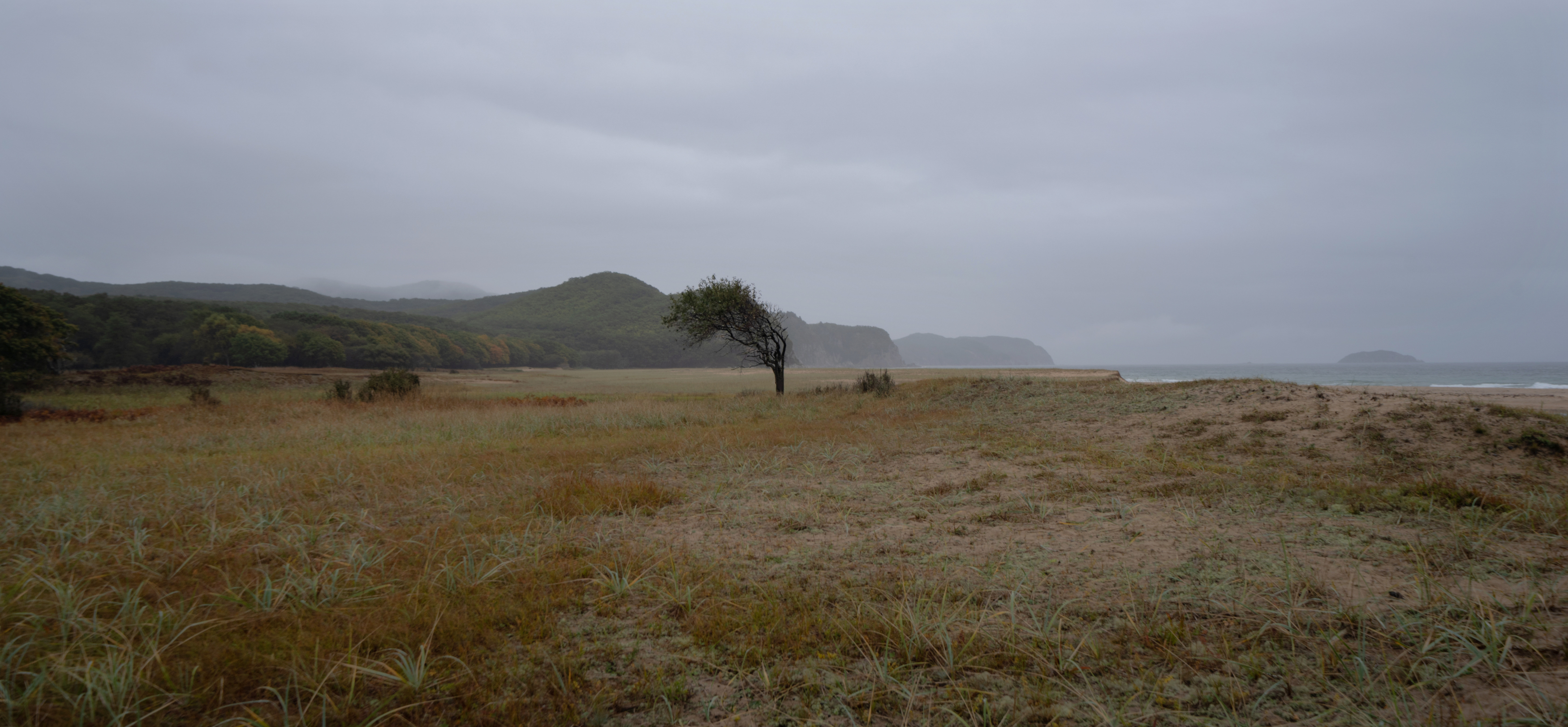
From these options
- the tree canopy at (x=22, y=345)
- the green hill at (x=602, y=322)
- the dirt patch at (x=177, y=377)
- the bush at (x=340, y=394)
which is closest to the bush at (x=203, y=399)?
the bush at (x=340, y=394)

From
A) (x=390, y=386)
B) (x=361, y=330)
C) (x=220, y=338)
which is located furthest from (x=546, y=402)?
(x=361, y=330)

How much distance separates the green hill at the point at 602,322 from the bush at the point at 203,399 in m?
68.4

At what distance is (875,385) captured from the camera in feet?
78.3

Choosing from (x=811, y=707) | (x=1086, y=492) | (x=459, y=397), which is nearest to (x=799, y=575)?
(x=811, y=707)

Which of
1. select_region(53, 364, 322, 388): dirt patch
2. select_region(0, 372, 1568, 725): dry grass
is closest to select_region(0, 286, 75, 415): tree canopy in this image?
select_region(53, 364, 322, 388): dirt patch

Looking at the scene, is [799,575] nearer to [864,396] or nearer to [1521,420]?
[1521,420]

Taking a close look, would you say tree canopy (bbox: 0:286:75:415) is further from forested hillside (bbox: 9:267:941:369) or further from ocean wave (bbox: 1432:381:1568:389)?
ocean wave (bbox: 1432:381:1568:389)

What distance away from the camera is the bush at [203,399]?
59.3ft

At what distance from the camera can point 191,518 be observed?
562 centimetres

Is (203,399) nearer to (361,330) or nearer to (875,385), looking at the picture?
(875,385)

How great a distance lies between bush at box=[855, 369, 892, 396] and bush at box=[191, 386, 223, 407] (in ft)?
74.1

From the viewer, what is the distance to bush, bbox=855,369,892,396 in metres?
22.9

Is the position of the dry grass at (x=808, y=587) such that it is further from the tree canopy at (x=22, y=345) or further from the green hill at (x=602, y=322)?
the green hill at (x=602, y=322)

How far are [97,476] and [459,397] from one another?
53.6 ft
